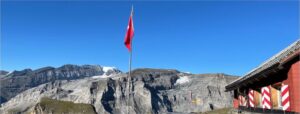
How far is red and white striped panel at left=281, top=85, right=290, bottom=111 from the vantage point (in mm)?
22620

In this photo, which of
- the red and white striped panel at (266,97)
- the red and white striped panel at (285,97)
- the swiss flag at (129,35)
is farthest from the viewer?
the red and white striped panel at (266,97)

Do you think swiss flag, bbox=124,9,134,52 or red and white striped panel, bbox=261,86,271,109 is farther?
red and white striped panel, bbox=261,86,271,109

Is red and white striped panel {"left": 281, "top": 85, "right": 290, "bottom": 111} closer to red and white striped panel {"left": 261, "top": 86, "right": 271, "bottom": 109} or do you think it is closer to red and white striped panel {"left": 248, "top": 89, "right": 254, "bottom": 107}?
red and white striped panel {"left": 261, "top": 86, "right": 271, "bottom": 109}

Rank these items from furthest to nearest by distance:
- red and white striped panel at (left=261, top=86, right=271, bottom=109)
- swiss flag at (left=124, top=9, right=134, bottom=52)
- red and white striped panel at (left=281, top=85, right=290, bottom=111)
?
red and white striped panel at (left=261, top=86, right=271, bottom=109)
swiss flag at (left=124, top=9, right=134, bottom=52)
red and white striped panel at (left=281, top=85, right=290, bottom=111)

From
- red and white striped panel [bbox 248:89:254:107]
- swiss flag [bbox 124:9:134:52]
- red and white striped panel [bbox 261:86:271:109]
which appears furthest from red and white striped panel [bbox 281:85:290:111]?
red and white striped panel [bbox 248:89:254:107]

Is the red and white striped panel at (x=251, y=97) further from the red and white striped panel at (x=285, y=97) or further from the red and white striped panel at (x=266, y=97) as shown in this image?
the red and white striped panel at (x=285, y=97)

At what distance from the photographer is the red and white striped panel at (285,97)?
2262cm

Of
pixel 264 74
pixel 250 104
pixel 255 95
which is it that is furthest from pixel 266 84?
pixel 250 104

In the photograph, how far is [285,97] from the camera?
22.9m

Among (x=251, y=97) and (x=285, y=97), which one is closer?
(x=285, y=97)

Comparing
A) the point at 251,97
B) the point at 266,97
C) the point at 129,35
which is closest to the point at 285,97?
the point at 266,97

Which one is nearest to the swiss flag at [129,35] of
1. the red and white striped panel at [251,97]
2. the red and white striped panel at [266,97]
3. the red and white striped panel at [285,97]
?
the red and white striped panel at [285,97]

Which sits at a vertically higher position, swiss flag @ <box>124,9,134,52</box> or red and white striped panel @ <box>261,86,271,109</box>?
swiss flag @ <box>124,9,134,52</box>

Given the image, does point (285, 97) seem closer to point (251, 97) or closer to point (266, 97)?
point (266, 97)
